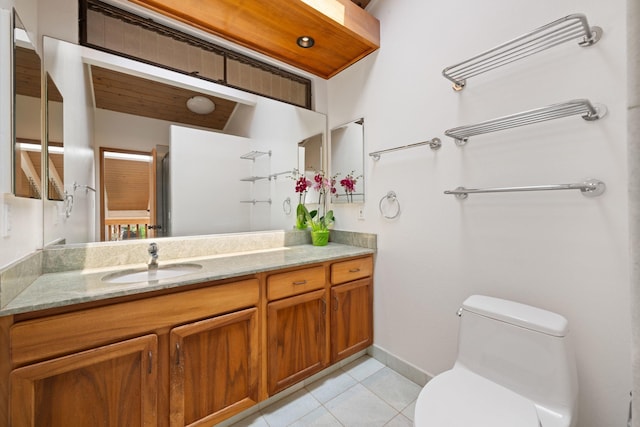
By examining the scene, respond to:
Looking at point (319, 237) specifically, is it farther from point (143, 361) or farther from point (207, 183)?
point (143, 361)

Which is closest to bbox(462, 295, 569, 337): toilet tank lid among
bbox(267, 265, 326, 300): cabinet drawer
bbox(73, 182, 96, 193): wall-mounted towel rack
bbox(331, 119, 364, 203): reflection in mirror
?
bbox(267, 265, 326, 300): cabinet drawer

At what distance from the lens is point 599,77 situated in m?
1.10

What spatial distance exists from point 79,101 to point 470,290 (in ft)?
7.73

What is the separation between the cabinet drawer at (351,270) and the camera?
5.95ft

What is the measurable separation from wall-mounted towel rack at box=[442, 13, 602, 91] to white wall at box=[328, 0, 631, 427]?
35mm

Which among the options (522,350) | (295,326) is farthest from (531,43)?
(295,326)

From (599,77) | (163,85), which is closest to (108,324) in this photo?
(163,85)

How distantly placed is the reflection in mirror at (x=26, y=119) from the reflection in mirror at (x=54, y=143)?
78 millimetres

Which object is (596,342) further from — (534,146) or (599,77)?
(599,77)

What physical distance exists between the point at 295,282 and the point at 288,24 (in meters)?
1.65

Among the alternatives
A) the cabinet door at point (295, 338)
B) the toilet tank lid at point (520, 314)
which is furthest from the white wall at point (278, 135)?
the toilet tank lid at point (520, 314)

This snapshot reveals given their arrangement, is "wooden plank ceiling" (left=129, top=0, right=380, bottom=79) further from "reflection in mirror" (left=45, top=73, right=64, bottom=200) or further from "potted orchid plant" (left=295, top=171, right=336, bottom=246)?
"potted orchid plant" (left=295, top=171, right=336, bottom=246)

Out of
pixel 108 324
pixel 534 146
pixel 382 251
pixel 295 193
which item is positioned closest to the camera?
pixel 108 324

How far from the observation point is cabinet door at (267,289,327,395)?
1.52m
